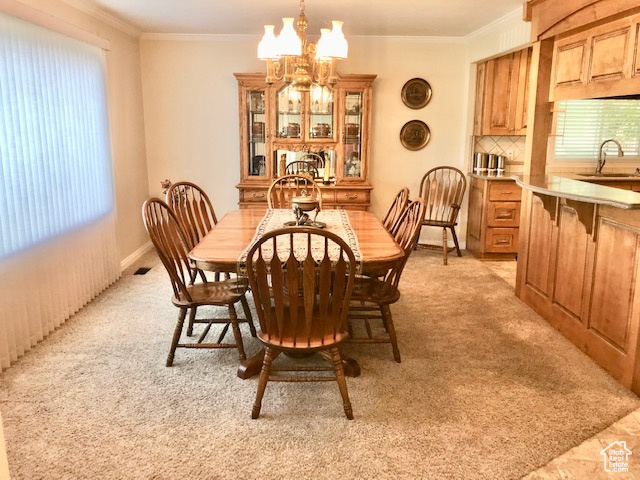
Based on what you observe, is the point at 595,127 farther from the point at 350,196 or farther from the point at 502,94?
the point at 350,196

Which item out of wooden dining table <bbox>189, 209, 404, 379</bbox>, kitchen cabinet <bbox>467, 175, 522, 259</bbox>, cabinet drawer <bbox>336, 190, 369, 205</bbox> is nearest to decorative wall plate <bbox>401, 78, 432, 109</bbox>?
kitchen cabinet <bbox>467, 175, 522, 259</bbox>

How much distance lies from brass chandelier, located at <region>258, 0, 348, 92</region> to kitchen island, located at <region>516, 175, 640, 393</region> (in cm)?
148

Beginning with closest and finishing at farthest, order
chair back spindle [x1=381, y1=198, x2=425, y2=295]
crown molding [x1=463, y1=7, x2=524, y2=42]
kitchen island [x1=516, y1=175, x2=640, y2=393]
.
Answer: kitchen island [x1=516, y1=175, x2=640, y2=393] < chair back spindle [x1=381, y1=198, x2=425, y2=295] < crown molding [x1=463, y1=7, x2=524, y2=42]

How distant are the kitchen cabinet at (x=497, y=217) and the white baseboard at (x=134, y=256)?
3527 millimetres

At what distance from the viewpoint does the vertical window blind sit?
9.43 ft

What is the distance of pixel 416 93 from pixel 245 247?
11.8 ft

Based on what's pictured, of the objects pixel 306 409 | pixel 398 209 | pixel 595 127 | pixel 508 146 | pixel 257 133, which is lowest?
pixel 306 409

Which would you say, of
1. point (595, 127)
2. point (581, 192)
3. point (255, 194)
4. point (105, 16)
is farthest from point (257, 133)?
point (595, 127)

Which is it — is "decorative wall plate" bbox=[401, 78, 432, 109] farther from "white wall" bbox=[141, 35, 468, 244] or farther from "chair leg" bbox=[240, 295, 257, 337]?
"chair leg" bbox=[240, 295, 257, 337]

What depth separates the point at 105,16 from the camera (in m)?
4.36

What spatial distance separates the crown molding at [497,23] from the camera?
423 cm

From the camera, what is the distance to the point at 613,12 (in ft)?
9.75

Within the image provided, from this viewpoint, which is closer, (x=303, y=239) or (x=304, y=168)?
(x=303, y=239)

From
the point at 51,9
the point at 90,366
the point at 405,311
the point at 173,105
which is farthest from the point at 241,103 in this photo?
the point at 90,366
